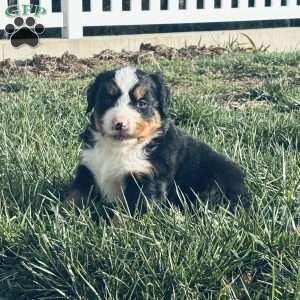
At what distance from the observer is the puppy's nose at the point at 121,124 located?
4469mm

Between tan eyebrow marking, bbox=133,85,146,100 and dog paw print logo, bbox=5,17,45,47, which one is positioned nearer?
tan eyebrow marking, bbox=133,85,146,100

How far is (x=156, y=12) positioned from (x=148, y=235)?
7.21m

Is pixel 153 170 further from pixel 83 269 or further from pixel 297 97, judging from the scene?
pixel 297 97

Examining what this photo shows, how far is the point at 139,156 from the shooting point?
473 cm

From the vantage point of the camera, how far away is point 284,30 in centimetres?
1165

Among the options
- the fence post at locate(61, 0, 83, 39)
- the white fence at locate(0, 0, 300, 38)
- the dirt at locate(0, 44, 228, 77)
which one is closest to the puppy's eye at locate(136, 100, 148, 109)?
the dirt at locate(0, 44, 228, 77)

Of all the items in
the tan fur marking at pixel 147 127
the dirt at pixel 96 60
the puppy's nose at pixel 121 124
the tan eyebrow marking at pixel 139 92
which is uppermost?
the tan eyebrow marking at pixel 139 92

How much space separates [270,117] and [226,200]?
1992 mm

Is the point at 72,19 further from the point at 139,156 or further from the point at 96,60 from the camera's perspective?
the point at 139,156

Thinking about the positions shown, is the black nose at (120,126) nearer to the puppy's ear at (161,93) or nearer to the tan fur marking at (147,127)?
the tan fur marking at (147,127)

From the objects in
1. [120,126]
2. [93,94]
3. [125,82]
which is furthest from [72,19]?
[120,126]

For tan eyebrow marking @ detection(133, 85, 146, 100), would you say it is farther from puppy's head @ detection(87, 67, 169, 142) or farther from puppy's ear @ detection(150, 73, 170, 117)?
puppy's ear @ detection(150, 73, 170, 117)

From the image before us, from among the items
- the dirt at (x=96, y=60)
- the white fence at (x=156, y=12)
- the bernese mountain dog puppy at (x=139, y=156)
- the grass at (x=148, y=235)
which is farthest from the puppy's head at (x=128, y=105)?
the white fence at (x=156, y=12)

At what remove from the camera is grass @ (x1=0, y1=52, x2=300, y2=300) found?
12.1 feet
